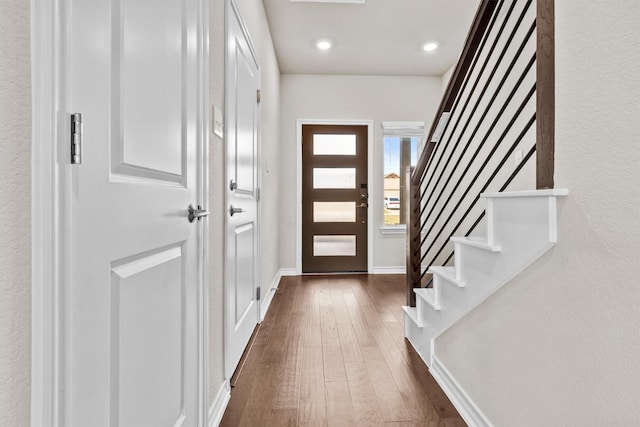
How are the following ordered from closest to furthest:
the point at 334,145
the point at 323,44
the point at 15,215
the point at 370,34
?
the point at 15,215
the point at 370,34
the point at 323,44
the point at 334,145

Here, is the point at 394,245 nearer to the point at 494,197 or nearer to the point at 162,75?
the point at 494,197

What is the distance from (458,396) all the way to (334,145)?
3558mm

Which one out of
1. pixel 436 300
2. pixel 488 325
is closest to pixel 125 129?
pixel 488 325

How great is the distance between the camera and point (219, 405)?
151 cm

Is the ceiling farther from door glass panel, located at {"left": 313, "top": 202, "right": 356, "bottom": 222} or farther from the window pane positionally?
door glass panel, located at {"left": 313, "top": 202, "right": 356, "bottom": 222}

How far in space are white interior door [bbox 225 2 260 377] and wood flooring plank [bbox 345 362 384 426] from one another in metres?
0.62

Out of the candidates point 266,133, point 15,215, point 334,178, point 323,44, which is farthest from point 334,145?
point 15,215

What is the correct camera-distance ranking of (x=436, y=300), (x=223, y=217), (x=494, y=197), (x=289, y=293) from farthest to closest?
(x=289, y=293) → (x=436, y=300) → (x=223, y=217) → (x=494, y=197)

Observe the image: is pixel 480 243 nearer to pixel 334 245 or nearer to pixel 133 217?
pixel 133 217

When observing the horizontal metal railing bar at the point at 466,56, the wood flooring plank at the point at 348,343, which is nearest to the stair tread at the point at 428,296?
the wood flooring plank at the point at 348,343

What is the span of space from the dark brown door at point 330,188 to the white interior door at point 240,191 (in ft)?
6.77

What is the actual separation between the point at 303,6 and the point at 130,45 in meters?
2.75

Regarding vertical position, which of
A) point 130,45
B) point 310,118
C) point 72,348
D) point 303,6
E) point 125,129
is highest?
point 303,6

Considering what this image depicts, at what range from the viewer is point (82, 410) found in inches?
24.7
